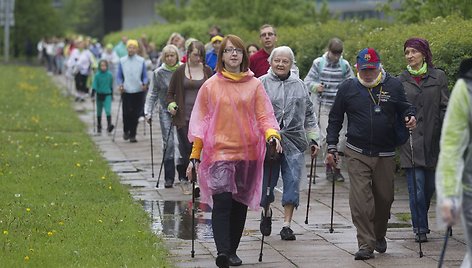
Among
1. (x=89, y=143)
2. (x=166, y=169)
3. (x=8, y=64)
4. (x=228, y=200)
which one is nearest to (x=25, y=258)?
(x=228, y=200)

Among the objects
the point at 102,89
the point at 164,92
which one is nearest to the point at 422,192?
the point at 164,92

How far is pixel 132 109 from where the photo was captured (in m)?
21.9

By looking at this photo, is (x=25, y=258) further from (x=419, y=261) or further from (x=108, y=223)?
(x=419, y=261)

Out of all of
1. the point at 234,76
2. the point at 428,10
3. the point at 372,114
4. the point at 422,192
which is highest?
the point at 234,76

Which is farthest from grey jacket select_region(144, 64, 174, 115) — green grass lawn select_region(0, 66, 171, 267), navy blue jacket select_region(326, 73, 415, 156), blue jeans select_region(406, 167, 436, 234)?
navy blue jacket select_region(326, 73, 415, 156)

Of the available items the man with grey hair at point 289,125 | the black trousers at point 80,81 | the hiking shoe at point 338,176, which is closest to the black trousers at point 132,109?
the hiking shoe at point 338,176

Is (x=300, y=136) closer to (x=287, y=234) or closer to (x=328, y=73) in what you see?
(x=287, y=234)

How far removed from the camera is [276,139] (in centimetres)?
977

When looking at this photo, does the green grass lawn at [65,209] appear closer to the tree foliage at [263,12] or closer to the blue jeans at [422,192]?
the blue jeans at [422,192]

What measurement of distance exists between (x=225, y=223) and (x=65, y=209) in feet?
10.8

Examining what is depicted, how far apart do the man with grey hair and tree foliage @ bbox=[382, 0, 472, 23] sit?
811 cm

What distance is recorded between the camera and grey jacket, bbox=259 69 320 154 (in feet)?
38.0

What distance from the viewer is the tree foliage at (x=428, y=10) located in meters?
20.3

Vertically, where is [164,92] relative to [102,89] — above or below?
above
